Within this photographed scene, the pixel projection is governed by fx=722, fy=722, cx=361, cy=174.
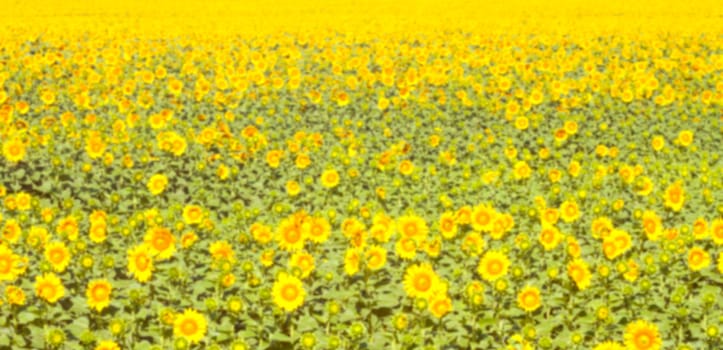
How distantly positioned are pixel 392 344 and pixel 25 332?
7.74 feet

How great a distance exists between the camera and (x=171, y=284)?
5.31m

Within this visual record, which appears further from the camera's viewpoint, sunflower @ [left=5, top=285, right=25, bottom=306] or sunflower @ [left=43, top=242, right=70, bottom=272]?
sunflower @ [left=43, top=242, right=70, bottom=272]

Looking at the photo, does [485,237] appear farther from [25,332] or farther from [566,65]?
[566,65]

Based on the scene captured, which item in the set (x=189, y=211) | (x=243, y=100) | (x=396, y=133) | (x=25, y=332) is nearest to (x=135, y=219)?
(x=189, y=211)

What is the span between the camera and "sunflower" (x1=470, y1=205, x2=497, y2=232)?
18.5 feet

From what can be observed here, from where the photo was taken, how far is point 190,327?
4.29 meters

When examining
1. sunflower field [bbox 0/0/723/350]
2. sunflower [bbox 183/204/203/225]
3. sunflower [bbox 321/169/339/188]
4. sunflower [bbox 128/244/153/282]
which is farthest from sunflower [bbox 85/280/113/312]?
sunflower [bbox 321/169/339/188]

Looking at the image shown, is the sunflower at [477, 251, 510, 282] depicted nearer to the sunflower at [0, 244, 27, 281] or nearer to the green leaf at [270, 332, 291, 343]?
the green leaf at [270, 332, 291, 343]

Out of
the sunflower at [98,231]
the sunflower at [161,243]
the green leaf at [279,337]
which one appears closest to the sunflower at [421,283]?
the green leaf at [279,337]

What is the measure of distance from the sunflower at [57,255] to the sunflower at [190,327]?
3.32 feet

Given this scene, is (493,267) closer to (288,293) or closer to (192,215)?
(288,293)

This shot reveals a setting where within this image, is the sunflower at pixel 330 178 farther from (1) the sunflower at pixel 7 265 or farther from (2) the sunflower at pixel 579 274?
(1) the sunflower at pixel 7 265

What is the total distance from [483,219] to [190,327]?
2.48m

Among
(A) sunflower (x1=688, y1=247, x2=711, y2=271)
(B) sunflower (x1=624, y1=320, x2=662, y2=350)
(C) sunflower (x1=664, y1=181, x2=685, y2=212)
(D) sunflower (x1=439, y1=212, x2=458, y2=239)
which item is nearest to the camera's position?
(B) sunflower (x1=624, y1=320, x2=662, y2=350)
